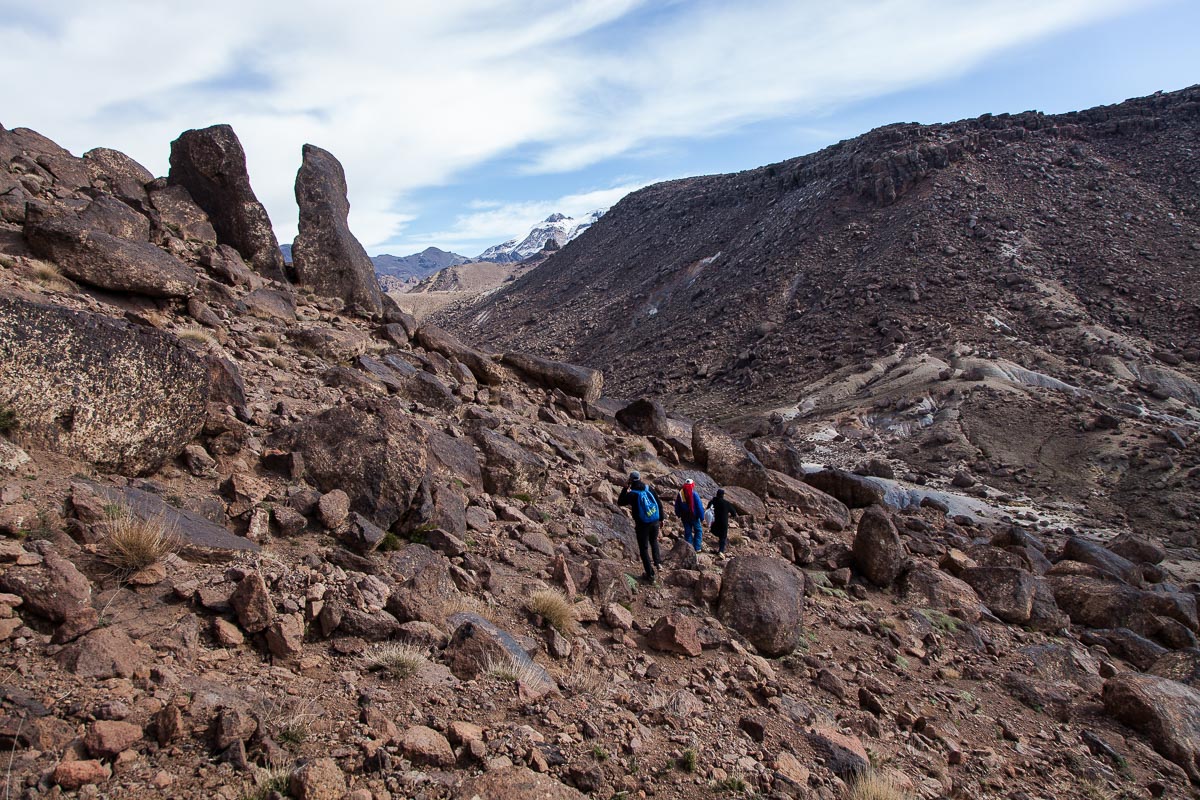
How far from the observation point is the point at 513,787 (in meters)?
3.68

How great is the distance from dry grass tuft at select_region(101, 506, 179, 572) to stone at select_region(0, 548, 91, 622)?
418 millimetres

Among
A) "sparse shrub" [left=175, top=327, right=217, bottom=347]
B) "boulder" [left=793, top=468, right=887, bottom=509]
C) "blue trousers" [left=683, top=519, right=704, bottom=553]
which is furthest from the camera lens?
"boulder" [left=793, top=468, right=887, bottom=509]

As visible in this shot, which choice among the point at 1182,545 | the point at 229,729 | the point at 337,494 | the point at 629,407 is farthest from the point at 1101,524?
the point at 229,729

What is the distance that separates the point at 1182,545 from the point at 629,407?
595 inches

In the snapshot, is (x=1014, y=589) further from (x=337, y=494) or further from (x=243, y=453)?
(x=243, y=453)

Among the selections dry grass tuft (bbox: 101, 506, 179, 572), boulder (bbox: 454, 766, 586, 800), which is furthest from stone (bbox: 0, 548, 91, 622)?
boulder (bbox: 454, 766, 586, 800)

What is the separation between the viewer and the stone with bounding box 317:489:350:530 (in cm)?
612

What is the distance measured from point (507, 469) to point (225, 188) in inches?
423

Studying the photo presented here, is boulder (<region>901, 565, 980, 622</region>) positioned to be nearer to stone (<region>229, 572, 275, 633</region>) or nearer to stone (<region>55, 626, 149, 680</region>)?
stone (<region>229, 572, 275, 633</region>)

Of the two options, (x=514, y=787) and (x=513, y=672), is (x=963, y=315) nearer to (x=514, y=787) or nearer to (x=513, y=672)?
(x=513, y=672)

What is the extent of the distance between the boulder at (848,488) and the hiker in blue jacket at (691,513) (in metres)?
6.26

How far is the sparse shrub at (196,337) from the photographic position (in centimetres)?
902

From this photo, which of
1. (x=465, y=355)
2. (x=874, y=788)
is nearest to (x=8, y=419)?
(x=874, y=788)

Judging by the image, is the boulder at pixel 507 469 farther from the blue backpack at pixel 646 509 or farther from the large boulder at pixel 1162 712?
the large boulder at pixel 1162 712
